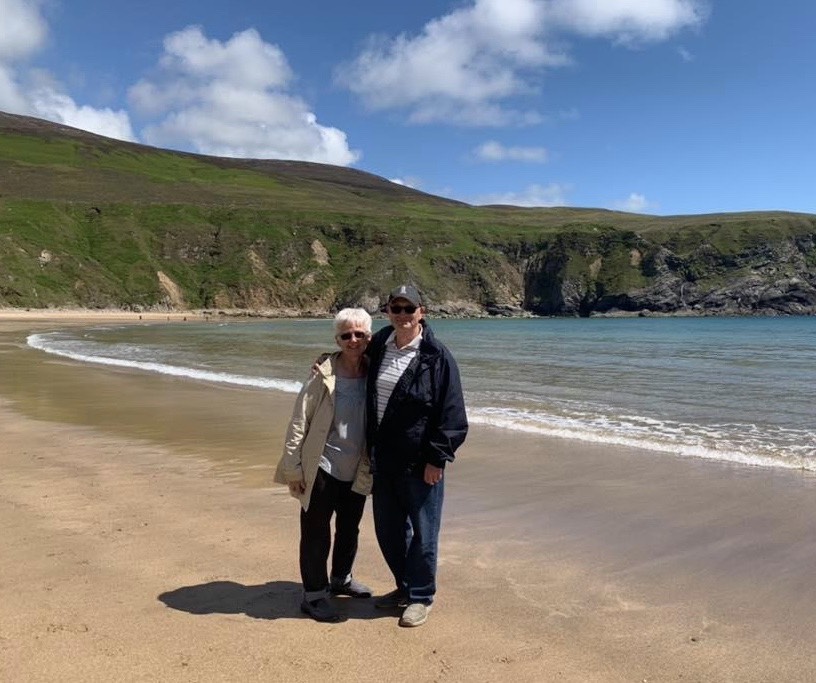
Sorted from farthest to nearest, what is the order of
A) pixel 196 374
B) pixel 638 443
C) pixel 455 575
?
1. pixel 196 374
2. pixel 638 443
3. pixel 455 575

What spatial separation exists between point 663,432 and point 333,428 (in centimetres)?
849

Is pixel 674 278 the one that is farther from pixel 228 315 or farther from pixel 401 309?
pixel 401 309

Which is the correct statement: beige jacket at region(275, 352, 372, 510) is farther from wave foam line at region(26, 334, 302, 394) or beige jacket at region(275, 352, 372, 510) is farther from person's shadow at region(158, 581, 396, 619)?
wave foam line at region(26, 334, 302, 394)

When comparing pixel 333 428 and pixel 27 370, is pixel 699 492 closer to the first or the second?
pixel 333 428

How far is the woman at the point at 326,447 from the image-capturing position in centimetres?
444

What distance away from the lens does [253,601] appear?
465 centimetres

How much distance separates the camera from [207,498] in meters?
7.34

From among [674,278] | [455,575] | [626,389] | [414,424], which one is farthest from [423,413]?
[674,278]

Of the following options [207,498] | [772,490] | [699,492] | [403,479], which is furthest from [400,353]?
[772,490]

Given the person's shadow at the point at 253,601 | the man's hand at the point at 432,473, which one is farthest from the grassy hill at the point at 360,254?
the man's hand at the point at 432,473

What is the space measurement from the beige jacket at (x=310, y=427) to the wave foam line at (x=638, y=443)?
684cm

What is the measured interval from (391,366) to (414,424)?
384mm

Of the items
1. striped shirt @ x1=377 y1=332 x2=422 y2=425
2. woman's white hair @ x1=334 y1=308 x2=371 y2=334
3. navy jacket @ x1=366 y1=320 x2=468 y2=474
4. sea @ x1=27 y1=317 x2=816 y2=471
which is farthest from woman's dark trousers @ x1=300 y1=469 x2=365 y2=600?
sea @ x1=27 y1=317 x2=816 y2=471

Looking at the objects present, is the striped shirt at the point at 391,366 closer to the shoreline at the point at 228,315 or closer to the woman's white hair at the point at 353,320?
the woman's white hair at the point at 353,320
